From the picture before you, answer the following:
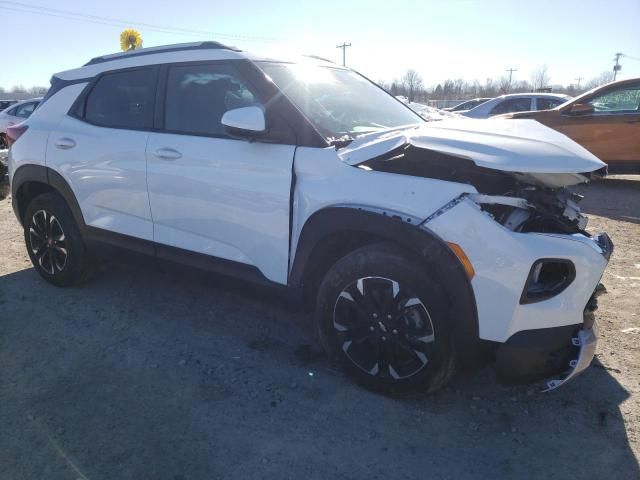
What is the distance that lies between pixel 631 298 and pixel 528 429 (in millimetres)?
2040

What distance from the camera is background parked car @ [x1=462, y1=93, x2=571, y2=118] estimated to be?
10484mm

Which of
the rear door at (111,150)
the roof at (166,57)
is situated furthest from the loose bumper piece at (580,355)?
the rear door at (111,150)

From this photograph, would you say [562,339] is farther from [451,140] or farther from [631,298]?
[631,298]

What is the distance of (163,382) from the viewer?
283 cm

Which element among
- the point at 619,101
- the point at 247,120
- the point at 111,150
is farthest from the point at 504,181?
the point at 619,101

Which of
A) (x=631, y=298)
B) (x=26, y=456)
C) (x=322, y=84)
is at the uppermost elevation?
(x=322, y=84)

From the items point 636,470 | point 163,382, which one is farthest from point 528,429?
point 163,382

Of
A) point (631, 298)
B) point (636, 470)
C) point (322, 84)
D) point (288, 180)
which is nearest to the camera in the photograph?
point (636, 470)

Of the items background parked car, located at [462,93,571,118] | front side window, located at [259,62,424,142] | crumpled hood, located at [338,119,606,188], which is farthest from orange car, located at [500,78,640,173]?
crumpled hood, located at [338,119,606,188]

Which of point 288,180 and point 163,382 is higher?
point 288,180

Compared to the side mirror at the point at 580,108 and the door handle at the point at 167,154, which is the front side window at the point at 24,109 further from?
the side mirror at the point at 580,108

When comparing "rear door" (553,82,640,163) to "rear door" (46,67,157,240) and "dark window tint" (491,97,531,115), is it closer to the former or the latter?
"dark window tint" (491,97,531,115)

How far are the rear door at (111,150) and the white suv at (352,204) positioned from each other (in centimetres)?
1

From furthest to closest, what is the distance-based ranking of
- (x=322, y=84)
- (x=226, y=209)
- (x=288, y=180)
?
(x=322, y=84)
(x=226, y=209)
(x=288, y=180)
